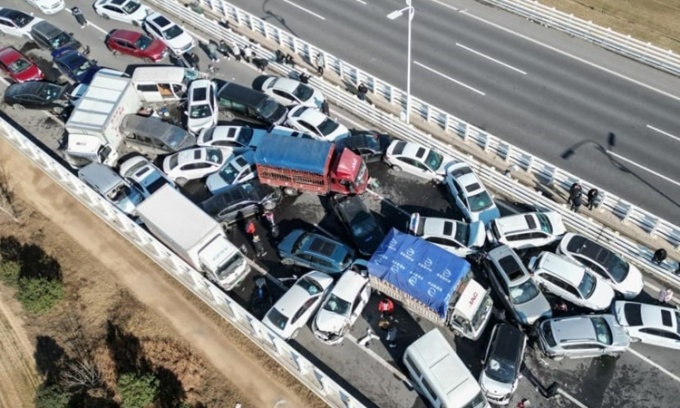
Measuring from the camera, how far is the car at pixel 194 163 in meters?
32.2

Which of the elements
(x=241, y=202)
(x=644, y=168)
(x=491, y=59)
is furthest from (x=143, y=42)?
(x=644, y=168)

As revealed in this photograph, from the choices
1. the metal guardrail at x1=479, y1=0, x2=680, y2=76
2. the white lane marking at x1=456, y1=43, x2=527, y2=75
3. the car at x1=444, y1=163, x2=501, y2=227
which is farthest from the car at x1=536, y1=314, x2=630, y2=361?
the metal guardrail at x1=479, y1=0, x2=680, y2=76

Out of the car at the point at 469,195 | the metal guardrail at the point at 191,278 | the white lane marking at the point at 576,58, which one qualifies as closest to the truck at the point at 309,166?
the car at the point at 469,195

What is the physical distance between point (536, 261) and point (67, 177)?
25.5m

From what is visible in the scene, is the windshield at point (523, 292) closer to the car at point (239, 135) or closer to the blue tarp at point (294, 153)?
the blue tarp at point (294, 153)

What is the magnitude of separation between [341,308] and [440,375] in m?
5.34

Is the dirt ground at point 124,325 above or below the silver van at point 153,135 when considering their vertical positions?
below

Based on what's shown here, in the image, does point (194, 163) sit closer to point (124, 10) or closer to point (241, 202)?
point (241, 202)

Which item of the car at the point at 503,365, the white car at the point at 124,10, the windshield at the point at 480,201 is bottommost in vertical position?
the car at the point at 503,365

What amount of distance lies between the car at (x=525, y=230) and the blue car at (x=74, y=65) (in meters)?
27.5

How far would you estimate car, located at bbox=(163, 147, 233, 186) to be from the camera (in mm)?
32156

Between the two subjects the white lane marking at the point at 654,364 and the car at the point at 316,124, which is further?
the car at the point at 316,124

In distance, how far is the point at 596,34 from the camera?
38.7 meters

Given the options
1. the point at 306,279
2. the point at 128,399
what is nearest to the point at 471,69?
the point at 306,279
